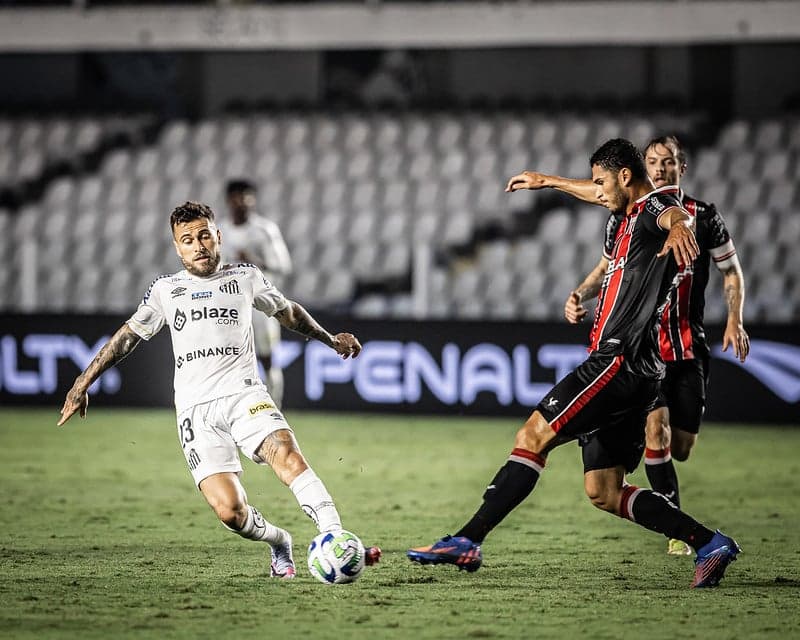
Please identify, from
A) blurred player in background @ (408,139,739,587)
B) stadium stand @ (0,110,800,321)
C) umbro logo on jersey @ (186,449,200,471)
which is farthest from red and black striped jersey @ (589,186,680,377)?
stadium stand @ (0,110,800,321)

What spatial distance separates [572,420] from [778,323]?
7.65 m

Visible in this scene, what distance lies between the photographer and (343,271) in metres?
15.9

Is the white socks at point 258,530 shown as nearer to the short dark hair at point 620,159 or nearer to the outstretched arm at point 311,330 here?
the outstretched arm at point 311,330

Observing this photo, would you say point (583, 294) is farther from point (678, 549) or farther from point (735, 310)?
Result: point (678, 549)

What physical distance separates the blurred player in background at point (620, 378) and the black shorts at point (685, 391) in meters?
1.12

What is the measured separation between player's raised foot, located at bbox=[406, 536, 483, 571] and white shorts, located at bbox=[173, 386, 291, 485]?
2.68ft

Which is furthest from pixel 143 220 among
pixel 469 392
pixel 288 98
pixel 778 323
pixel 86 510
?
pixel 86 510

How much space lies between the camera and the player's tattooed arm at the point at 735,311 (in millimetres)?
6668

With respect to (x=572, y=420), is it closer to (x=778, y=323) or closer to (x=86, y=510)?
(x=86, y=510)

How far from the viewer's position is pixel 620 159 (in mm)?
6027

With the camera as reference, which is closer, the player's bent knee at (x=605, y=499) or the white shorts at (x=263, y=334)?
the player's bent knee at (x=605, y=499)

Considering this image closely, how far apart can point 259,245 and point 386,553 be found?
15.0 ft

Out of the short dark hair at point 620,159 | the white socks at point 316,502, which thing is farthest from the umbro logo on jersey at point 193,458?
the short dark hair at point 620,159

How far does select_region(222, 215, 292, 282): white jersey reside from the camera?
10.9 meters
